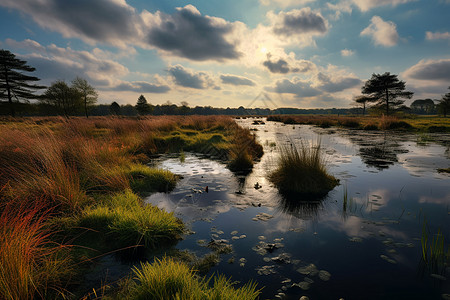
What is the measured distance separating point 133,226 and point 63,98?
6175 centimetres

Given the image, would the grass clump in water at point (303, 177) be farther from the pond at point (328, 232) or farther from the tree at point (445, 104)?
the tree at point (445, 104)

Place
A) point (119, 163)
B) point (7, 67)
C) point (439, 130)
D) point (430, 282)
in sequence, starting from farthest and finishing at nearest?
point (7, 67) → point (439, 130) → point (119, 163) → point (430, 282)

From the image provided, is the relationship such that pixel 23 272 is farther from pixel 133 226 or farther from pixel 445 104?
pixel 445 104

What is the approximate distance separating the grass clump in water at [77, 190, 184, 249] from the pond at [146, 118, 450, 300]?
42 cm

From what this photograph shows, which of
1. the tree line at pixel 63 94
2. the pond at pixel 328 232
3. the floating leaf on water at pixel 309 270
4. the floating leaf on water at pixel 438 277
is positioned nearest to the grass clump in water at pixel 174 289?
the pond at pixel 328 232

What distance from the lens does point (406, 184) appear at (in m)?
7.25

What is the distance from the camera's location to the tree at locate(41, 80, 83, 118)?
4970cm

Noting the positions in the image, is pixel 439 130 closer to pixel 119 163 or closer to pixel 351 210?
pixel 351 210

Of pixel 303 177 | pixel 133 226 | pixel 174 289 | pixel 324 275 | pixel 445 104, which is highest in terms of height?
pixel 445 104

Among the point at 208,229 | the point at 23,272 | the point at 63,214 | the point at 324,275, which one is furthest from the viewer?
the point at 208,229

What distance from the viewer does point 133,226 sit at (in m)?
3.85

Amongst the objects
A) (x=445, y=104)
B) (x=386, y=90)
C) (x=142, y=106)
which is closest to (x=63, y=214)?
(x=386, y=90)

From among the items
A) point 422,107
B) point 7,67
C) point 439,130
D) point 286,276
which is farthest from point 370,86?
point 422,107

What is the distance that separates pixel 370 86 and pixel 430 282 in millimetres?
54336
